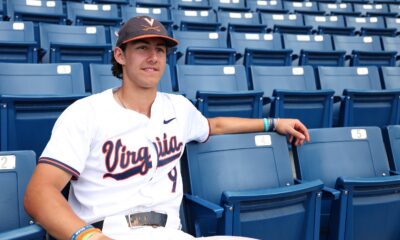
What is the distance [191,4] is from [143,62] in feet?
11.3

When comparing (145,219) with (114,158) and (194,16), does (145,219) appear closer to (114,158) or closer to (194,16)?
(114,158)

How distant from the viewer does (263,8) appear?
482cm

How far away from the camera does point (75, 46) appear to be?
241 centimetres

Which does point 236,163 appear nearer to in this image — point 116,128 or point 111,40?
point 116,128

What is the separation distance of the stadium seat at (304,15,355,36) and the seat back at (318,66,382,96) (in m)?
1.46

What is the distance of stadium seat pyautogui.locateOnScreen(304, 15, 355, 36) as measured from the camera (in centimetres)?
417

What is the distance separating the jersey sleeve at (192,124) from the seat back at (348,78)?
1.54 m

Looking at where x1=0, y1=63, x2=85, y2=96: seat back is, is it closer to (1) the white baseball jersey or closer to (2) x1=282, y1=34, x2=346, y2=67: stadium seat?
(1) the white baseball jersey

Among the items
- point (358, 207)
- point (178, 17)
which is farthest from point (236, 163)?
point (178, 17)

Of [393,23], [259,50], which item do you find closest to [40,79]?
[259,50]

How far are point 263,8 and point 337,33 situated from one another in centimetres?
100

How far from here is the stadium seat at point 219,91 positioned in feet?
6.36

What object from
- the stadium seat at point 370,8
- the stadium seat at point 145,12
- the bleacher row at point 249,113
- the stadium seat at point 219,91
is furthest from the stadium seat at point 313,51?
the stadium seat at point 370,8

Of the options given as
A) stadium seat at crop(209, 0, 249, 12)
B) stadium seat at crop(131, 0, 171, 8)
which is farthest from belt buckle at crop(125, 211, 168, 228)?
stadium seat at crop(209, 0, 249, 12)
